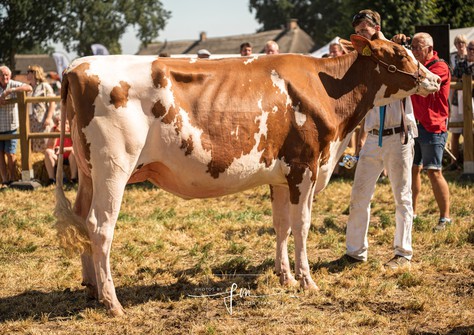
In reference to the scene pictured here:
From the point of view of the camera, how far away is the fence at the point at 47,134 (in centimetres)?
1212

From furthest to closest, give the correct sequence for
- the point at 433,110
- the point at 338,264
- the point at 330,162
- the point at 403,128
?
the point at 433,110 < the point at 338,264 < the point at 403,128 < the point at 330,162

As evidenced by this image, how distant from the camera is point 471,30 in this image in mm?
22344

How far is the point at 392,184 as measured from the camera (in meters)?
7.00

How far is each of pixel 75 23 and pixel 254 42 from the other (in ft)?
57.3

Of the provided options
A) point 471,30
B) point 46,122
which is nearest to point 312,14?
point 471,30

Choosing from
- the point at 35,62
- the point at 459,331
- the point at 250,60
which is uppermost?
the point at 250,60

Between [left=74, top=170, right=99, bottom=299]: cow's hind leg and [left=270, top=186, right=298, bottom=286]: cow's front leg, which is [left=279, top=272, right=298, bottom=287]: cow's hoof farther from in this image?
[left=74, top=170, right=99, bottom=299]: cow's hind leg

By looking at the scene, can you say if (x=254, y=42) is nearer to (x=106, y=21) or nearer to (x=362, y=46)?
(x=106, y=21)

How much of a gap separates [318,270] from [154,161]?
7.27ft

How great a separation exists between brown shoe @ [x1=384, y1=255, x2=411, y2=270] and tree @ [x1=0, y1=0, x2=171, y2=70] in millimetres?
53947

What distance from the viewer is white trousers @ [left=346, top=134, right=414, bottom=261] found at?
22.7 ft

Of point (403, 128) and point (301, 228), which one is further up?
point (403, 128)

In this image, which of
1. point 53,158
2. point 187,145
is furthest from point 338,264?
point 53,158

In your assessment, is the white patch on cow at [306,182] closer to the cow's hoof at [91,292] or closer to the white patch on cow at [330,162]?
the white patch on cow at [330,162]
